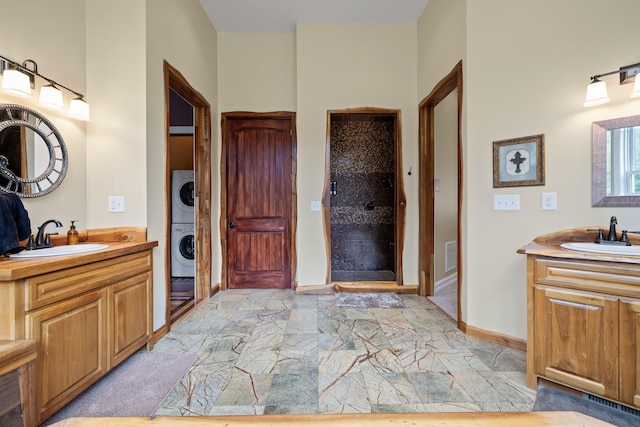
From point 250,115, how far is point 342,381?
10.6ft

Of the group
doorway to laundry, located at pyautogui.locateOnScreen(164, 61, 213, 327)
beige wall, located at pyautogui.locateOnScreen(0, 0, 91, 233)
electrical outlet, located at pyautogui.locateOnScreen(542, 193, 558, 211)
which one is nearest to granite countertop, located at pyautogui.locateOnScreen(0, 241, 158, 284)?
beige wall, located at pyautogui.locateOnScreen(0, 0, 91, 233)

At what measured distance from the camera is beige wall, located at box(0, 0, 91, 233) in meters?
1.72

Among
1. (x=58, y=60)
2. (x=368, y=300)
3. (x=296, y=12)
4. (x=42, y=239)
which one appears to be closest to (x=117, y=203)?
(x=42, y=239)

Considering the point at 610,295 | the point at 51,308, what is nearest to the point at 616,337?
the point at 610,295

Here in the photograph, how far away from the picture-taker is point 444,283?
371cm

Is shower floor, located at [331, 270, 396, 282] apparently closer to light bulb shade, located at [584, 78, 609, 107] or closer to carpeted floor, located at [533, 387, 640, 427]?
carpeted floor, located at [533, 387, 640, 427]

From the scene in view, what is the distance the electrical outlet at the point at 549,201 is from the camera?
6.80 ft

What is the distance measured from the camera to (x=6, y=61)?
164 cm

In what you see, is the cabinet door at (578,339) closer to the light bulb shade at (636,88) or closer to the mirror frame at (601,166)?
the mirror frame at (601,166)

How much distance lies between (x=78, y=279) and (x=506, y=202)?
300 centimetres

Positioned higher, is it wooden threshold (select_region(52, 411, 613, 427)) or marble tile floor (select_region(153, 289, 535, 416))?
wooden threshold (select_region(52, 411, 613, 427))

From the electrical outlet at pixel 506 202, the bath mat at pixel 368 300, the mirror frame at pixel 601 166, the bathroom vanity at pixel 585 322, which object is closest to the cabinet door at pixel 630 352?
the bathroom vanity at pixel 585 322

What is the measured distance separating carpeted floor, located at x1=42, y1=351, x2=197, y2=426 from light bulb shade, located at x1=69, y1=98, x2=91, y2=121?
5.91ft

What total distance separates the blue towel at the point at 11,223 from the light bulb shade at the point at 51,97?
67cm
